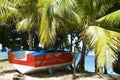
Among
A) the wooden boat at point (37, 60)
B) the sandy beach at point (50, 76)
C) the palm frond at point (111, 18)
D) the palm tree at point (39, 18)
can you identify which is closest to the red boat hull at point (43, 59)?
the wooden boat at point (37, 60)

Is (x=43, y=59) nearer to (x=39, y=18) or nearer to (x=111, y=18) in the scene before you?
(x=39, y=18)

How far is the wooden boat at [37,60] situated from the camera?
14.3 metres

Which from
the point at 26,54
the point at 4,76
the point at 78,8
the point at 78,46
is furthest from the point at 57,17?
the point at 78,46

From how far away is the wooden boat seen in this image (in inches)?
564

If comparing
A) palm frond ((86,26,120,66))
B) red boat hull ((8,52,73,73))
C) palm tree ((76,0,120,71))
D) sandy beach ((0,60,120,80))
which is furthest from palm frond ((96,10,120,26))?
red boat hull ((8,52,73,73))

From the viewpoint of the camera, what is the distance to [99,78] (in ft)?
44.2

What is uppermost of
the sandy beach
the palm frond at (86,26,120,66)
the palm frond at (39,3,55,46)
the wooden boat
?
the palm frond at (39,3,55,46)

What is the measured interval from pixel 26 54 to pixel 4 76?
138cm

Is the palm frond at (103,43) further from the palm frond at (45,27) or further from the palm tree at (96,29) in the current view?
the palm frond at (45,27)

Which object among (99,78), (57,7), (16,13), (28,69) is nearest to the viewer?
(57,7)

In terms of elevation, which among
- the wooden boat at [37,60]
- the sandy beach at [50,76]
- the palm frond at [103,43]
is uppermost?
the palm frond at [103,43]

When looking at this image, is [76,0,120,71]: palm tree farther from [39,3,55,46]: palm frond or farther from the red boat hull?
[39,3,55,46]: palm frond

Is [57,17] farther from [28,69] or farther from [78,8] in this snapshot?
[28,69]

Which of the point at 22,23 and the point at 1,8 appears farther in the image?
the point at 22,23
